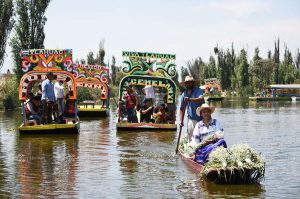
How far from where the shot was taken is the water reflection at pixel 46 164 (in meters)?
10.7

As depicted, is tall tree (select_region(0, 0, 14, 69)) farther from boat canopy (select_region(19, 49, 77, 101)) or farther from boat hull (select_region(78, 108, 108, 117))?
boat canopy (select_region(19, 49, 77, 101))

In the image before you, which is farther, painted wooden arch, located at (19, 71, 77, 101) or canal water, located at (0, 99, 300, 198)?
painted wooden arch, located at (19, 71, 77, 101)

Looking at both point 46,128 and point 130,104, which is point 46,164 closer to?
point 46,128

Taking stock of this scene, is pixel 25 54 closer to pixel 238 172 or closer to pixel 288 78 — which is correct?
pixel 238 172

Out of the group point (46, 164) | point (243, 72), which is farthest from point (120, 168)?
point (243, 72)

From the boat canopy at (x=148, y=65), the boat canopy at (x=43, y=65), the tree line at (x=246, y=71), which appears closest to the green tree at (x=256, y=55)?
the tree line at (x=246, y=71)

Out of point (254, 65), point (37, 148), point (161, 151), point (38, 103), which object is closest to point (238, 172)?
point (161, 151)

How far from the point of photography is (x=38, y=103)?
65.6 feet

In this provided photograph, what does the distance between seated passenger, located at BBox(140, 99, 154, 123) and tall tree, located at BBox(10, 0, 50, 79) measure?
25479 mm

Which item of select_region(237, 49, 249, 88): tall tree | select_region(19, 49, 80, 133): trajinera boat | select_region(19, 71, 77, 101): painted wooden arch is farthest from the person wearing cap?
select_region(237, 49, 249, 88): tall tree

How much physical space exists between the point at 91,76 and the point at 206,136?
1951 centimetres

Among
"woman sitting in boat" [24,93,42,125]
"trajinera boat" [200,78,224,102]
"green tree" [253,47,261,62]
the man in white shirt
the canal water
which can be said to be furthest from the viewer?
"green tree" [253,47,261,62]

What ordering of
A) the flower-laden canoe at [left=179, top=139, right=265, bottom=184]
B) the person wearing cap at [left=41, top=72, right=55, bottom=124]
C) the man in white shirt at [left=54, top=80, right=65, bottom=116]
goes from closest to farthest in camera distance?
the flower-laden canoe at [left=179, top=139, right=265, bottom=184] → the person wearing cap at [left=41, top=72, right=55, bottom=124] → the man in white shirt at [left=54, top=80, right=65, bottom=116]

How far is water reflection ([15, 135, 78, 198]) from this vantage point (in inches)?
423
